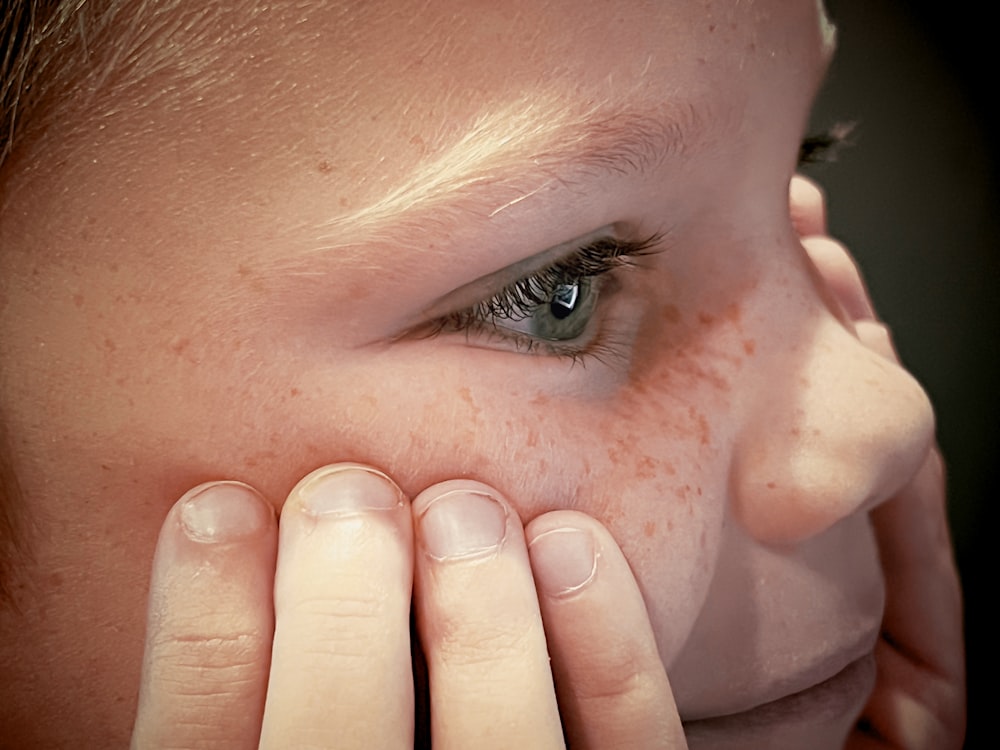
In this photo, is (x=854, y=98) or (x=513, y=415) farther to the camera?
(x=854, y=98)

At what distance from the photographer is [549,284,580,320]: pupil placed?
22.6 inches

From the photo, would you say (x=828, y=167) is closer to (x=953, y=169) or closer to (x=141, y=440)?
(x=953, y=169)

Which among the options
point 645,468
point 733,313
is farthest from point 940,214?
point 645,468

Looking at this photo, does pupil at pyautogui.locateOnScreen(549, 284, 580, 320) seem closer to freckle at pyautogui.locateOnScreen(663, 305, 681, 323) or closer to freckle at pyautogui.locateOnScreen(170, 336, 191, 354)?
freckle at pyautogui.locateOnScreen(663, 305, 681, 323)

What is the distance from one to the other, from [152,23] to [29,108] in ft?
0.28

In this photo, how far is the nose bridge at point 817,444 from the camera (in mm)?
579

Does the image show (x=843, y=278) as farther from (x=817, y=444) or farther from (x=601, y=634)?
(x=601, y=634)

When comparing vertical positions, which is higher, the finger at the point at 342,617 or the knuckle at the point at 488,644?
the finger at the point at 342,617

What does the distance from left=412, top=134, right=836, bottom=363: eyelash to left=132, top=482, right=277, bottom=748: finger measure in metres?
0.17

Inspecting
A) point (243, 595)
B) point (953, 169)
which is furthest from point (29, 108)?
point (953, 169)

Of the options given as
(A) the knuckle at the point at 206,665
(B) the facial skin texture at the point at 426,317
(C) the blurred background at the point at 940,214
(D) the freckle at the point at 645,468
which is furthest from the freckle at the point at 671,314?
(C) the blurred background at the point at 940,214

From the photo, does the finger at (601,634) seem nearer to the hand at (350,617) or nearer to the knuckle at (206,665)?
the hand at (350,617)

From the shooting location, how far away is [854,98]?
1223 millimetres

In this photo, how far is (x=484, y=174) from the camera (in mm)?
454
